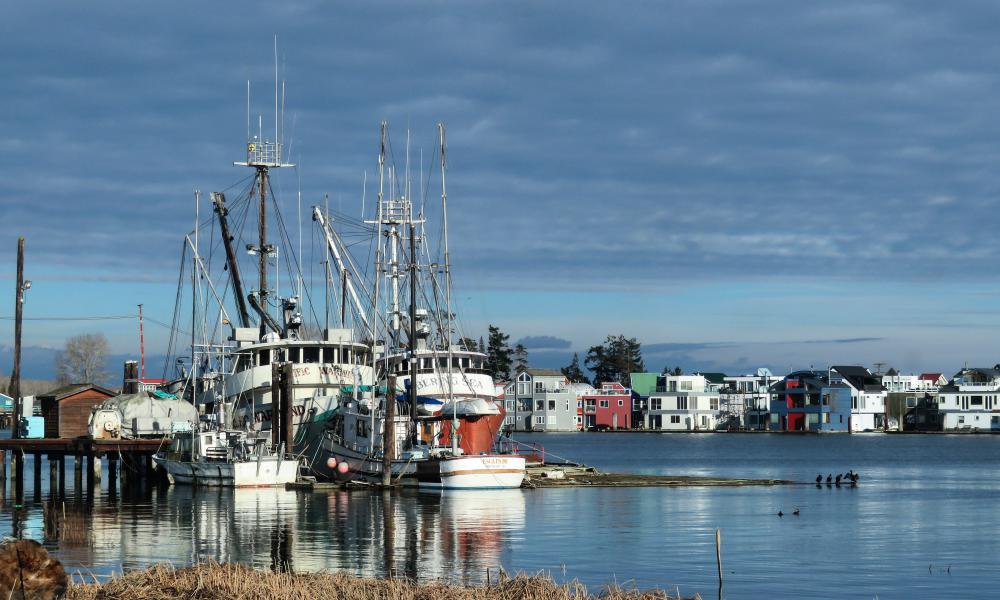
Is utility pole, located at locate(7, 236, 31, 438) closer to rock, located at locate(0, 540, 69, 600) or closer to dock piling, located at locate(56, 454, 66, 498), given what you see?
dock piling, located at locate(56, 454, 66, 498)

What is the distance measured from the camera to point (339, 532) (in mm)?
48062

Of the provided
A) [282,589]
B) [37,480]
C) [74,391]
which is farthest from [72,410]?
[282,589]

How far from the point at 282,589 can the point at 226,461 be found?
1804 inches

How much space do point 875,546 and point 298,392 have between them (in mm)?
37886

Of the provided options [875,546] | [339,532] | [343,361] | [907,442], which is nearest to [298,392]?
[343,361]

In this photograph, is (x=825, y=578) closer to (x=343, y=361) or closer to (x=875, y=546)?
(x=875, y=546)

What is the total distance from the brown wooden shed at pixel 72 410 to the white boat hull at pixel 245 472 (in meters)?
16.8

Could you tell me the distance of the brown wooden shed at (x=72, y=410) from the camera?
278 ft

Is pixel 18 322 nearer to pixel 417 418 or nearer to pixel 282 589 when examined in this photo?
pixel 417 418

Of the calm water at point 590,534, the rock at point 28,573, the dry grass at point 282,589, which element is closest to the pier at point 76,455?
the calm water at point 590,534

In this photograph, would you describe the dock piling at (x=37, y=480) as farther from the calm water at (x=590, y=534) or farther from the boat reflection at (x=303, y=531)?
the boat reflection at (x=303, y=531)

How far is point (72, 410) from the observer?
8488 centimetres

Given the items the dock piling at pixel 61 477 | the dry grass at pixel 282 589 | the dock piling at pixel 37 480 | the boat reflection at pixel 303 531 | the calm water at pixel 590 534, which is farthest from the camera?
the dock piling at pixel 61 477

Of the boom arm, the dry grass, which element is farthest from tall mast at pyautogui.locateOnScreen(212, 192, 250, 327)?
the dry grass
